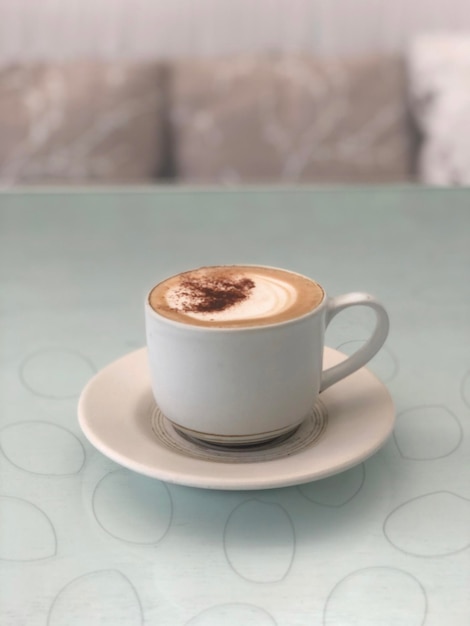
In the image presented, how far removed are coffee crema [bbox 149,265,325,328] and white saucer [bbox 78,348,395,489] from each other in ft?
0.23

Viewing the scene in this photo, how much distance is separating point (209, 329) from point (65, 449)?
14 centimetres

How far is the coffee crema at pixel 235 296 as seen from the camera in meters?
0.44

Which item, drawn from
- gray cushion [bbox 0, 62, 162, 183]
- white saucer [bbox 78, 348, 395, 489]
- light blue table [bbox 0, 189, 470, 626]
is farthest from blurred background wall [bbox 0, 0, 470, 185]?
white saucer [bbox 78, 348, 395, 489]

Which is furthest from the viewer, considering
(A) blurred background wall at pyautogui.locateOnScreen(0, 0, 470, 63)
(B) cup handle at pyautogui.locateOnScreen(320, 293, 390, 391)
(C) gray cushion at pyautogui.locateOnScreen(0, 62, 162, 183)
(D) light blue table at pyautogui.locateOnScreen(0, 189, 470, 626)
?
(A) blurred background wall at pyautogui.locateOnScreen(0, 0, 470, 63)

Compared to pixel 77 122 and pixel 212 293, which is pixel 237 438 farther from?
pixel 77 122

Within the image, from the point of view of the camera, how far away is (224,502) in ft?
1.42

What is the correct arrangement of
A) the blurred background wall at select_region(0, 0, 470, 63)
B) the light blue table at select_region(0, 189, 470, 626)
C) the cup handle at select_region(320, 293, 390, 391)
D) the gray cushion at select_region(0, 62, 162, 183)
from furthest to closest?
the blurred background wall at select_region(0, 0, 470, 63), the gray cushion at select_region(0, 62, 162, 183), the cup handle at select_region(320, 293, 390, 391), the light blue table at select_region(0, 189, 470, 626)

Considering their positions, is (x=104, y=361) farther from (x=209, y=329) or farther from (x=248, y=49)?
(x=248, y=49)

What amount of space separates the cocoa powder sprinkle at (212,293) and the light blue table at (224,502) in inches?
3.0

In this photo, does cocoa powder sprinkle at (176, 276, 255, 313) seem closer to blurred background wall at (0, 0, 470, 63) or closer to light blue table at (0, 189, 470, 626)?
light blue table at (0, 189, 470, 626)

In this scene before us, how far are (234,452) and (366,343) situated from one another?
0.11m

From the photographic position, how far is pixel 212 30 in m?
1.84

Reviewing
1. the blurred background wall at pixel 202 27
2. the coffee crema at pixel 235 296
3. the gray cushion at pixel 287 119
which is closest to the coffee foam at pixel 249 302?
the coffee crema at pixel 235 296

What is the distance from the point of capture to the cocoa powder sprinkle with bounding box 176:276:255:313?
1.49 feet
